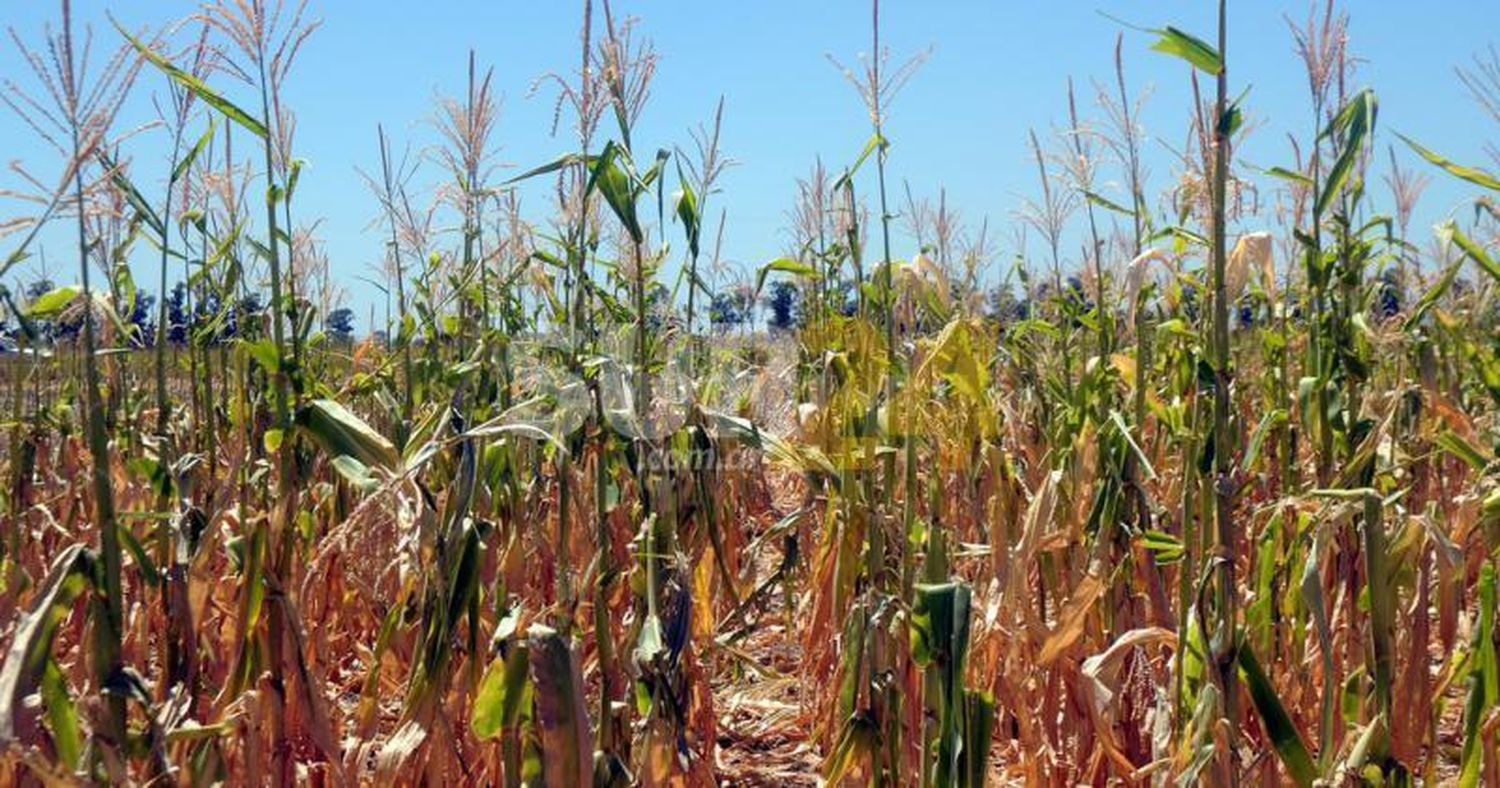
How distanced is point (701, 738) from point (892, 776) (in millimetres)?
546

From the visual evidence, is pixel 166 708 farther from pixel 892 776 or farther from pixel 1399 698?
pixel 1399 698

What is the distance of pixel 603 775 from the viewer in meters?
1.76

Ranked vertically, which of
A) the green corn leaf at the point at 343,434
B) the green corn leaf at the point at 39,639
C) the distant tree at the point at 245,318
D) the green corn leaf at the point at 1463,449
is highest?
the distant tree at the point at 245,318

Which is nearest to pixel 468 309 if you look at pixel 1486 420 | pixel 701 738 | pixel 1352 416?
Result: pixel 701 738

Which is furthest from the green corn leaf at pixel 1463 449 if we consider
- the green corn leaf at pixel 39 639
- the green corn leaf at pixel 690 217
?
the green corn leaf at pixel 39 639

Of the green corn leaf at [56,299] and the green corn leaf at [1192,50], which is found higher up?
the green corn leaf at [1192,50]

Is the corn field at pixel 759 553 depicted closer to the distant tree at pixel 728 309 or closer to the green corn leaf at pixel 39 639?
the green corn leaf at pixel 39 639

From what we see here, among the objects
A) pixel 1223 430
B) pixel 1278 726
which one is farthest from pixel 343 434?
pixel 1278 726

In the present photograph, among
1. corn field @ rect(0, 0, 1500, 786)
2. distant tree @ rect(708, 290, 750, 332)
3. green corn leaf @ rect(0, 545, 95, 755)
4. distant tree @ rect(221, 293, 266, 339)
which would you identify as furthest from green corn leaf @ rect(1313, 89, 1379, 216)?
distant tree @ rect(708, 290, 750, 332)

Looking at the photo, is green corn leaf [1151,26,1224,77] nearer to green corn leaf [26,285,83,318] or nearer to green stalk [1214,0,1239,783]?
green stalk [1214,0,1239,783]

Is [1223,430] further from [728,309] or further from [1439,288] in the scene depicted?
[728,309]

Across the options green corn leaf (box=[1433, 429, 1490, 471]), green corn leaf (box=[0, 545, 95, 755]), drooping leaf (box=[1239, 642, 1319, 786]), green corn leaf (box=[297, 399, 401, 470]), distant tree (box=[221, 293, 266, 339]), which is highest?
distant tree (box=[221, 293, 266, 339])

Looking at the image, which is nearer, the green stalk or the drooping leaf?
the green stalk

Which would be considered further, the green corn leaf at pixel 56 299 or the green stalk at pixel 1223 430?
the green corn leaf at pixel 56 299
